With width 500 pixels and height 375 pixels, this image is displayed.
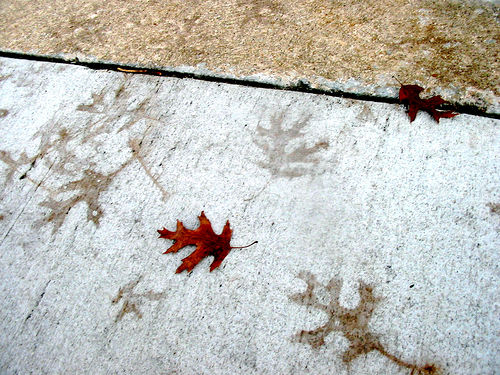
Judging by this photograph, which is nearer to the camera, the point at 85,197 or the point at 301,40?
the point at 85,197

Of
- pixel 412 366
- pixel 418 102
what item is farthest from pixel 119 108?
pixel 412 366

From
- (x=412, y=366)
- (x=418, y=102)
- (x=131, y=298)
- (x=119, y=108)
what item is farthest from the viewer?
(x=119, y=108)

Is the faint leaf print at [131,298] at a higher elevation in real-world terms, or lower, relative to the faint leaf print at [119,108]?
lower

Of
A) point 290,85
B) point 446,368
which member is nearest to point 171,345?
point 446,368

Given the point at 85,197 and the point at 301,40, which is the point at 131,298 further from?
the point at 301,40

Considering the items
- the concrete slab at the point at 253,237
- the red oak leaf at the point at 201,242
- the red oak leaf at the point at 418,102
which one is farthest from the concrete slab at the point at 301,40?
the red oak leaf at the point at 201,242

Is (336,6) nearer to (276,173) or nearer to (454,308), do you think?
(276,173)

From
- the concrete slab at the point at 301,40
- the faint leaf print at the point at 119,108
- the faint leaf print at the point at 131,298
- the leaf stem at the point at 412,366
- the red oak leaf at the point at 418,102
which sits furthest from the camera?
the faint leaf print at the point at 119,108

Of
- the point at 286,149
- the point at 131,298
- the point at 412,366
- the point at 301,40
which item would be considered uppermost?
the point at 301,40

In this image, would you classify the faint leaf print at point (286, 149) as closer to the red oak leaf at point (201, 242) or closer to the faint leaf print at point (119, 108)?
the red oak leaf at point (201, 242)
